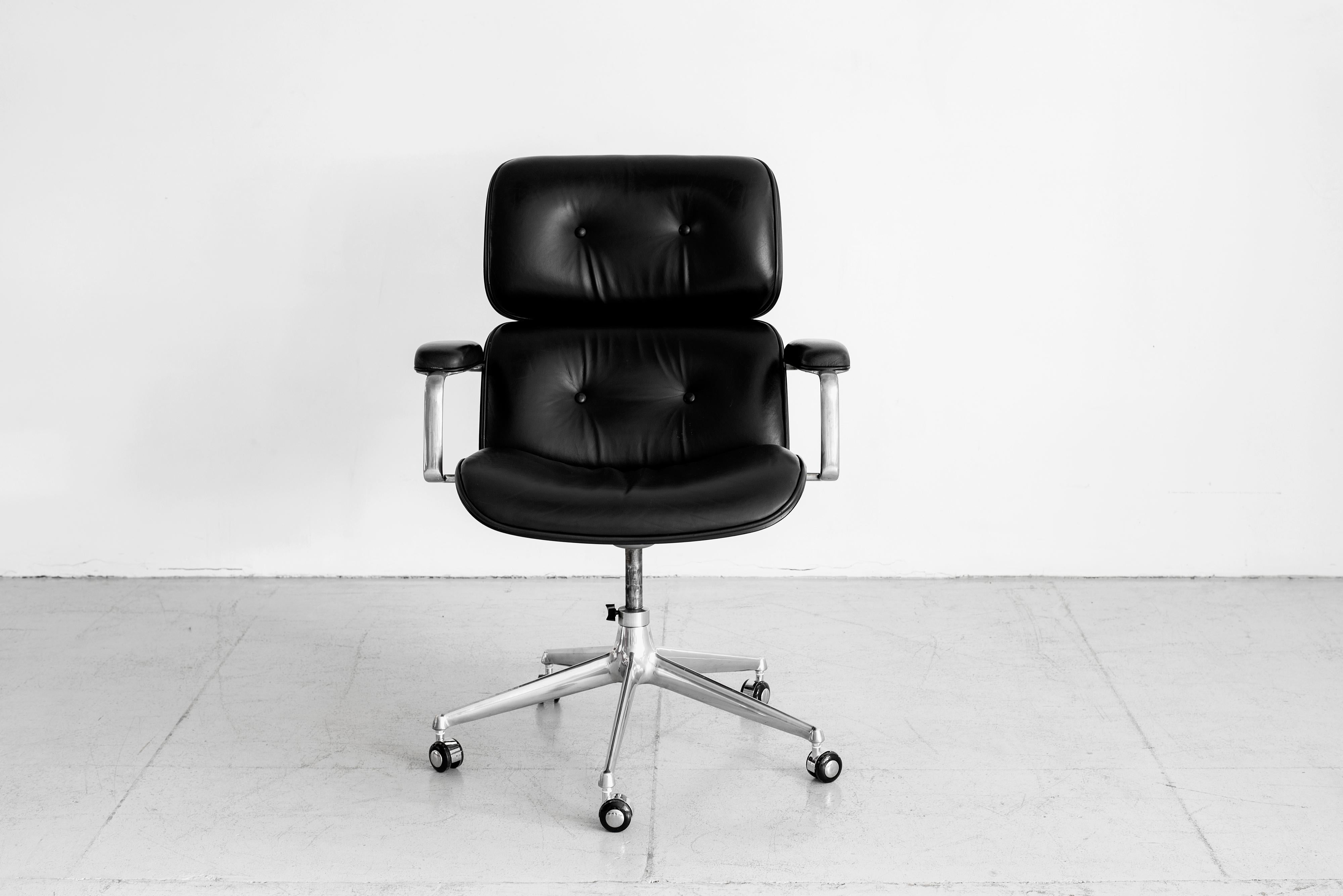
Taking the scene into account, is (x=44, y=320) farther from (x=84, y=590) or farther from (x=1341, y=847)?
(x=1341, y=847)

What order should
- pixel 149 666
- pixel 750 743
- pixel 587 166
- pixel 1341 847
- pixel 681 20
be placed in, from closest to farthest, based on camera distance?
pixel 1341 847, pixel 750 743, pixel 587 166, pixel 149 666, pixel 681 20

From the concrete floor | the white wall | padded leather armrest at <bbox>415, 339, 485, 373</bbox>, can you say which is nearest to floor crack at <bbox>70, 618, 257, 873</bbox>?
the concrete floor

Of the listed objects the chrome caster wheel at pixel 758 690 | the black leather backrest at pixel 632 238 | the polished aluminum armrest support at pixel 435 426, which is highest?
the black leather backrest at pixel 632 238

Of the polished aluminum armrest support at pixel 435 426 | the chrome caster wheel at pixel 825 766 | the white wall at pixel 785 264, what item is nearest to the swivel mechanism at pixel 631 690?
the chrome caster wheel at pixel 825 766

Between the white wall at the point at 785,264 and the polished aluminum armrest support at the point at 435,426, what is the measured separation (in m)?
0.85

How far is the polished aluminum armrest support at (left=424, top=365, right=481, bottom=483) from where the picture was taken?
211 cm

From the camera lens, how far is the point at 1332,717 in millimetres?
2252

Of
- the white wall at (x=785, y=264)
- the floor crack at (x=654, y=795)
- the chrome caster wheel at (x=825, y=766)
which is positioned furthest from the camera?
the white wall at (x=785, y=264)

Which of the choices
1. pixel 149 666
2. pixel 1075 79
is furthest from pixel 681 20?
pixel 149 666

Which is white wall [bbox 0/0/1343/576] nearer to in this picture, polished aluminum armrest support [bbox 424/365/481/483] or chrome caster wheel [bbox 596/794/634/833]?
polished aluminum armrest support [bbox 424/365/481/483]

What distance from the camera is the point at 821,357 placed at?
6.94 feet

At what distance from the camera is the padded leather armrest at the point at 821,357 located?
2111 mm

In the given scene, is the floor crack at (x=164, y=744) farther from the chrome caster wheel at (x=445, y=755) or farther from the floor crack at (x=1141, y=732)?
the floor crack at (x=1141, y=732)

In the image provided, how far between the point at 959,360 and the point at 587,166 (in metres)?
1.11
